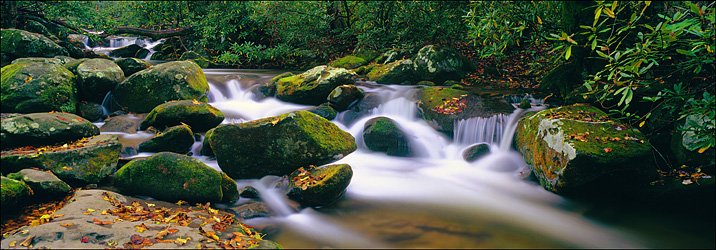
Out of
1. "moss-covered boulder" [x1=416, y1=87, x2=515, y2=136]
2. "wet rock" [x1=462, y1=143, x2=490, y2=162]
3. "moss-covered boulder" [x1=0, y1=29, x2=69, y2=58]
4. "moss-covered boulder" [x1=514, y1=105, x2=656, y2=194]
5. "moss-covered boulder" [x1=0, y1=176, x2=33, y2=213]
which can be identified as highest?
"moss-covered boulder" [x1=0, y1=29, x2=69, y2=58]

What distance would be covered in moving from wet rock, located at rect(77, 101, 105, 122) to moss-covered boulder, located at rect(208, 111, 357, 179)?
14.4 feet

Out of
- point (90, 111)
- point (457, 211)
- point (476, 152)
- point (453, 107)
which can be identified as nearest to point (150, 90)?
point (90, 111)

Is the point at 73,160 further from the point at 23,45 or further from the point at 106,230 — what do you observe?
the point at 23,45

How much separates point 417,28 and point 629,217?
368 inches

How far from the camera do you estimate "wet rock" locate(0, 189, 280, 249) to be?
3221 millimetres

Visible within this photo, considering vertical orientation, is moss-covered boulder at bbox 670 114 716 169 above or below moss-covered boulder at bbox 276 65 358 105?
below

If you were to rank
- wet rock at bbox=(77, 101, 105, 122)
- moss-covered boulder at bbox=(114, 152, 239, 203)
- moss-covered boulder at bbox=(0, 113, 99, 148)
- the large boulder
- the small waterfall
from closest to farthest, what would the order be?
the large boulder → moss-covered boulder at bbox=(114, 152, 239, 203) → moss-covered boulder at bbox=(0, 113, 99, 148) → the small waterfall → wet rock at bbox=(77, 101, 105, 122)

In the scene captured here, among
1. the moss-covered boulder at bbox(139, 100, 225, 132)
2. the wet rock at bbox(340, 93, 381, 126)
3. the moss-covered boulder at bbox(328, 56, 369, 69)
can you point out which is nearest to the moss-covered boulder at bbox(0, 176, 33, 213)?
the moss-covered boulder at bbox(139, 100, 225, 132)

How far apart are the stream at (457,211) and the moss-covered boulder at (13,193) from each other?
8.12 ft

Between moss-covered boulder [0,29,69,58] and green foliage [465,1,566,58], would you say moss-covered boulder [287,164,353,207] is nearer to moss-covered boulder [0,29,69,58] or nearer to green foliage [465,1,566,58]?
green foliage [465,1,566,58]

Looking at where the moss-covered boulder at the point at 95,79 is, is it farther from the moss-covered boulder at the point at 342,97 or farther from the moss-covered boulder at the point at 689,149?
the moss-covered boulder at the point at 689,149

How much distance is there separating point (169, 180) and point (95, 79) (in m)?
5.43

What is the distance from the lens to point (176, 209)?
4.66 metres

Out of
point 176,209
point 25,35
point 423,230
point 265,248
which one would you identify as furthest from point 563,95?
point 25,35
